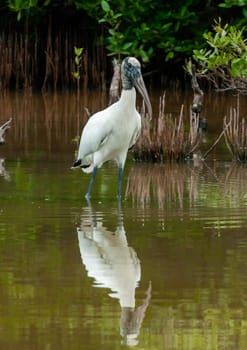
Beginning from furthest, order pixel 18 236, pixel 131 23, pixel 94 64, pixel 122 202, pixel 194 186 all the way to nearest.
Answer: pixel 94 64
pixel 131 23
pixel 194 186
pixel 122 202
pixel 18 236

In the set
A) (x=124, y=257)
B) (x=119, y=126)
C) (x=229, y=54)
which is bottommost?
(x=124, y=257)

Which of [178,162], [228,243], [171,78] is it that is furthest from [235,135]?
[171,78]

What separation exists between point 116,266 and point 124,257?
30 cm

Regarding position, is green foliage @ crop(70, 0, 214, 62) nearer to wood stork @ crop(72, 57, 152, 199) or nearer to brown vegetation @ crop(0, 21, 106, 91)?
brown vegetation @ crop(0, 21, 106, 91)

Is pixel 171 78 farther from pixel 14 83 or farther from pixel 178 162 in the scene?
pixel 178 162

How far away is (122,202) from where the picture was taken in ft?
34.2

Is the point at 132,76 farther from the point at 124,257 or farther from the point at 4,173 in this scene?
the point at 124,257

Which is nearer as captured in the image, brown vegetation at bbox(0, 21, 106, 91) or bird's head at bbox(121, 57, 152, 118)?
bird's head at bbox(121, 57, 152, 118)

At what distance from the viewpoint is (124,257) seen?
7918mm

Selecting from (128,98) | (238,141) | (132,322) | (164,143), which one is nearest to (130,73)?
(128,98)

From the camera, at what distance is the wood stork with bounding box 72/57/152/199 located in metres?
10.9

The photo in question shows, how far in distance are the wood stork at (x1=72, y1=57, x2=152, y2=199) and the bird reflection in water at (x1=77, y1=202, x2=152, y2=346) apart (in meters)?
1.52

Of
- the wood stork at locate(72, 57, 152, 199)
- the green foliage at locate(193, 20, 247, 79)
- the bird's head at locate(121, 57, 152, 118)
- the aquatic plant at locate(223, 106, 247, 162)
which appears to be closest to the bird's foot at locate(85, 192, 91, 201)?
the wood stork at locate(72, 57, 152, 199)

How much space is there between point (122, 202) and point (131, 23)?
1097cm
